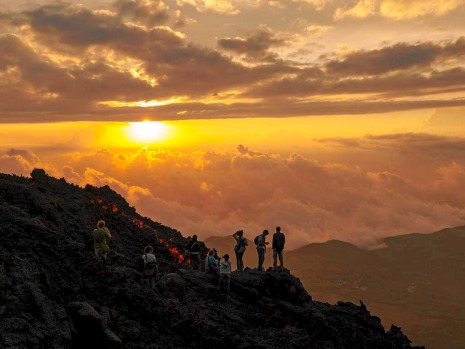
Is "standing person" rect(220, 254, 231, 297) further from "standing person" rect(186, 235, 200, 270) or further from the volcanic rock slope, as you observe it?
"standing person" rect(186, 235, 200, 270)

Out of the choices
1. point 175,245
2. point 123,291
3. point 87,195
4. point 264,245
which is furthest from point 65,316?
point 87,195

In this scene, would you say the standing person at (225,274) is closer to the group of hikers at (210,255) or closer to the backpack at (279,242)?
the group of hikers at (210,255)

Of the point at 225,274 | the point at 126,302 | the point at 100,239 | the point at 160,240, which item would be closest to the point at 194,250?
the point at 225,274

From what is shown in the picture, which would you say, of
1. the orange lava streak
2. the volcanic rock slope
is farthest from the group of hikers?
the orange lava streak

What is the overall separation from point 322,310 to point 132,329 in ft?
54.7

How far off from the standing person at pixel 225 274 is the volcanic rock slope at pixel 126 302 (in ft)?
2.25

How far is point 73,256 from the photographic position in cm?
2383

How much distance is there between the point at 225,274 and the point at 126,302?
313 inches

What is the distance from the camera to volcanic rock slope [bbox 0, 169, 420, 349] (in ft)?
60.9

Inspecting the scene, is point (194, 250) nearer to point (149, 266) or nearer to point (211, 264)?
point (211, 264)

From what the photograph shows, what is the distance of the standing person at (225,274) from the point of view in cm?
2878

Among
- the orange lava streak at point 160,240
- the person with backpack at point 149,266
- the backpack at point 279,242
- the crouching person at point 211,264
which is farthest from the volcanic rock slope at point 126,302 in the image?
the backpack at point 279,242

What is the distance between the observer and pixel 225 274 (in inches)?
1160

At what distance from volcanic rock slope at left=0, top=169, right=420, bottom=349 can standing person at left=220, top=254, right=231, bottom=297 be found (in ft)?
2.25
